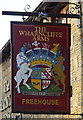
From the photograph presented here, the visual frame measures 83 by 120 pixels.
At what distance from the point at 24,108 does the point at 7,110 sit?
12.0 metres

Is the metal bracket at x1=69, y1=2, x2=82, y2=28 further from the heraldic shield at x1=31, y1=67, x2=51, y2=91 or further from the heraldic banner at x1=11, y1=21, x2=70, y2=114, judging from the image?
the heraldic shield at x1=31, y1=67, x2=51, y2=91

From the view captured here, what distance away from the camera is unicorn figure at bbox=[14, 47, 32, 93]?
1956cm

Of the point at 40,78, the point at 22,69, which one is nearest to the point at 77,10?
the point at 40,78

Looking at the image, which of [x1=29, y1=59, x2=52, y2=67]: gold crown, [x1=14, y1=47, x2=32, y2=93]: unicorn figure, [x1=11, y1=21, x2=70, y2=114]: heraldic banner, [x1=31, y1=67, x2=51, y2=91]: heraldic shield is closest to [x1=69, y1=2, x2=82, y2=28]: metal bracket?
[x1=11, y1=21, x2=70, y2=114]: heraldic banner

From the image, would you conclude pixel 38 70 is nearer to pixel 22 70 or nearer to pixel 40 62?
pixel 40 62

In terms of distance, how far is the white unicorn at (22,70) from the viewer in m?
19.5

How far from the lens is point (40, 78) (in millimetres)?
19797

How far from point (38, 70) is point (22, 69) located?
48cm

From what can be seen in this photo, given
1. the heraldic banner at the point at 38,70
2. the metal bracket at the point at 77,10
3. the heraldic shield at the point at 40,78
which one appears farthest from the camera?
the metal bracket at the point at 77,10

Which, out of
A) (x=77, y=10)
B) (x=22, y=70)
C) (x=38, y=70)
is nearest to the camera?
(x=22, y=70)

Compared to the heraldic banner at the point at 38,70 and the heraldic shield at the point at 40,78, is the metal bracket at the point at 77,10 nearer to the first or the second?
the heraldic banner at the point at 38,70

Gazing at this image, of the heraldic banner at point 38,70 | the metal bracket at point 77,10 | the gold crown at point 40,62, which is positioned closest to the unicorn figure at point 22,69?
the heraldic banner at point 38,70

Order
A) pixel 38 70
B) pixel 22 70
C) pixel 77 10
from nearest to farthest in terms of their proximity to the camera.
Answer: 1. pixel 22 70
2. pixel 38 70
3. pixel 77 10

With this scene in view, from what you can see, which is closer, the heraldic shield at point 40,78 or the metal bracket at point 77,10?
the heraldic shield at point 40,78
